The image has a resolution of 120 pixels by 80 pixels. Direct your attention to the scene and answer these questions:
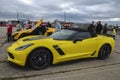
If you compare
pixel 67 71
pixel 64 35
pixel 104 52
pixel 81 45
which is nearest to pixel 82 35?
→ pixel 81 45

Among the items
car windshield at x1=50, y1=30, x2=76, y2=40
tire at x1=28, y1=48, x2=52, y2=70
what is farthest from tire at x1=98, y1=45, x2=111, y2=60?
tire at x1=28, y1=48, x2=52, y2=70

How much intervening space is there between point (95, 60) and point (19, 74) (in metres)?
3.28

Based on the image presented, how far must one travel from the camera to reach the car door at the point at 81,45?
6902 millimetres

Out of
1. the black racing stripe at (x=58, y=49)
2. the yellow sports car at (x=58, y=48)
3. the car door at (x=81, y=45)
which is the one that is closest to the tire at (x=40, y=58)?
the yellow sports car at (x=58, y=48)

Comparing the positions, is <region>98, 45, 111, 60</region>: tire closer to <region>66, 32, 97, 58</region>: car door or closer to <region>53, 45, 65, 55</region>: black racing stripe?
<region>66, 32, 97, 58</region>: car door

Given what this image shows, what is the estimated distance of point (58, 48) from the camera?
6.57 metres

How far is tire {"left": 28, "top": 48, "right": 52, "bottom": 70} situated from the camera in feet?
20.0

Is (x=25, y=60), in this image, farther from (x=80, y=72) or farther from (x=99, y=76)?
(x=99, y=76)

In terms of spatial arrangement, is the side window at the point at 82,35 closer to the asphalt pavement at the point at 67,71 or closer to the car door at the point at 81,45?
the car door at the point at 81,45

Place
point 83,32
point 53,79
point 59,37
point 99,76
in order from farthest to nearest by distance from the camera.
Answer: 1. point 83,32
2. point 59,37
3. point 99,76
4. point 53,79

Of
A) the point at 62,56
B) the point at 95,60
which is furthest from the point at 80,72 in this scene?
the point at 95,60

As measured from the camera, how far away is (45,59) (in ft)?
20.8

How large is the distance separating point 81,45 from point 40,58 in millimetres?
1662

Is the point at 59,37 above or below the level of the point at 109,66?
above
